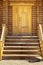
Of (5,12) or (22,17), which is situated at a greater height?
(5,12)

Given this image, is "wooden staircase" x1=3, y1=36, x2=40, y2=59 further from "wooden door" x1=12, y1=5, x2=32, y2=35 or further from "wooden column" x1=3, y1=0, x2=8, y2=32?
"wooden column" x1=3, y1=0, x2=8, y2=32

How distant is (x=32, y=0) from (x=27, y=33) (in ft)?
7.69

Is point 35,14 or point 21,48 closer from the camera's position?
point 21,48

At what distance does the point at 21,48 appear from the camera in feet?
32.6

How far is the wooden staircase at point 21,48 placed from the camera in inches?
365

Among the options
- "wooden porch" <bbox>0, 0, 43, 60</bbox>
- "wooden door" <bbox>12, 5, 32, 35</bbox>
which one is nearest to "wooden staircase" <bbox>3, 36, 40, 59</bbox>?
"wooden porch" <bbox>0, 0, 43, 60</bbox>

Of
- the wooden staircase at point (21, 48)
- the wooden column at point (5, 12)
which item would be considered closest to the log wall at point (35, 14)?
the wooden column at point (5, 12)

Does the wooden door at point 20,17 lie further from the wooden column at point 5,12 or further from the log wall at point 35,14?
the wooden column at point 5,12

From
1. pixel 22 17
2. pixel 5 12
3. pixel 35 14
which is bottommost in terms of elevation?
pixel 22 17

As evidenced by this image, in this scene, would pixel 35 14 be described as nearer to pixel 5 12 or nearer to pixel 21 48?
pixel 5 12

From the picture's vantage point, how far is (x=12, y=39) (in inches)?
432

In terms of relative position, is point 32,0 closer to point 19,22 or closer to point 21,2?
point 21,2

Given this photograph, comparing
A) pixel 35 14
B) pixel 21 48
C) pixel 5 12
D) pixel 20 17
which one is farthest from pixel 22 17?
pixel 21 48

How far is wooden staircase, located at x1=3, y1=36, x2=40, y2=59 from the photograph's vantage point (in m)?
9.27
